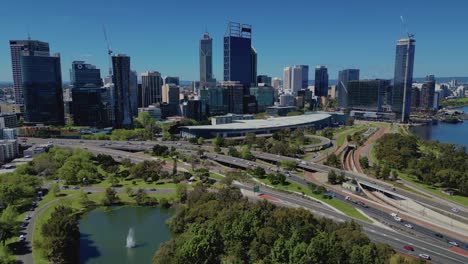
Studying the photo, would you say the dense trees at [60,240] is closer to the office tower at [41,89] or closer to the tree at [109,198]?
the tree at [109,198]

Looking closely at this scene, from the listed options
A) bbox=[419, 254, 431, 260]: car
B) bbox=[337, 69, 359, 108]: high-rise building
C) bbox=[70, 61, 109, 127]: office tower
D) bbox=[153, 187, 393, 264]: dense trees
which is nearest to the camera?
bbox=[153, 187, 393, 264]: dense trees

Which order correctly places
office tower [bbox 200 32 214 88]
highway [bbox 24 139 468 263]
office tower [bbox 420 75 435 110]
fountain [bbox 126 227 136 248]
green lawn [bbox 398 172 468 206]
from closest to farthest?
highway [bbox 24 139 468 263] → fountain [bbox 126 227 136 248] → green lawn [bbox 398 172 468 206] → office tower [bbox 420 75 435 110] → office tower [bbox 200 32 214 88]

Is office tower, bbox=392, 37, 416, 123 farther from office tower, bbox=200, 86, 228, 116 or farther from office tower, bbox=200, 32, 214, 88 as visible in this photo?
office tower, bbox=200, 32, 214, 88

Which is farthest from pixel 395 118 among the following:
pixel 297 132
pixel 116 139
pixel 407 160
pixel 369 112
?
pixel 116 139

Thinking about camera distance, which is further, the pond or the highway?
the pond

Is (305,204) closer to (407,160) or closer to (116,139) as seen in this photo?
(407,160)

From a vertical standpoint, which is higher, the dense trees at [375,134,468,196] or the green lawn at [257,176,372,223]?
the dense trees at [375,134,468,196]

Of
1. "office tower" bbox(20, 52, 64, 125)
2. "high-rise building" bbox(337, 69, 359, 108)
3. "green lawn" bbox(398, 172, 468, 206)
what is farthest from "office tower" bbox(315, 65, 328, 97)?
"green lawn" bbox(398, 172, 468, 206)
